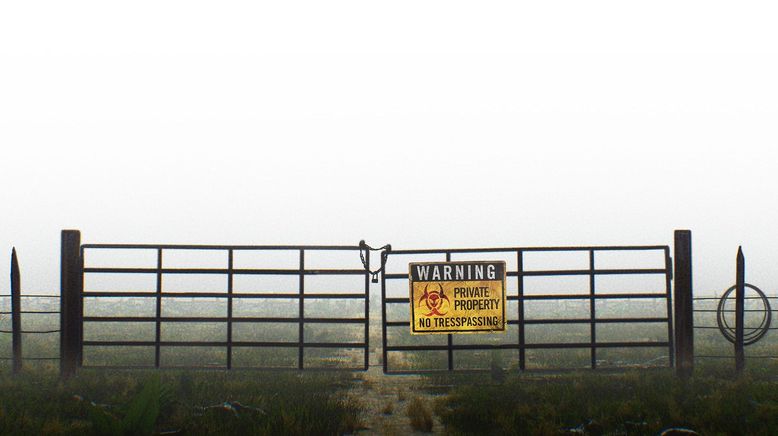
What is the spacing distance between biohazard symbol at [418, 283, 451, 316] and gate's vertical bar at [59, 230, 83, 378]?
6.76 meters

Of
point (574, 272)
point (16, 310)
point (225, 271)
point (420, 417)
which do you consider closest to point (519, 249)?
point (574, 272)

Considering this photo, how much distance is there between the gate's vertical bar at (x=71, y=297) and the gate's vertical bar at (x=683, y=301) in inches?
462

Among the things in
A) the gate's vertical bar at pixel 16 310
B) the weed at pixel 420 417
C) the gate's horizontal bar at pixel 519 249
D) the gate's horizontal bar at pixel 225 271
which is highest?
the gate's horizontal bar at pixel 519 249

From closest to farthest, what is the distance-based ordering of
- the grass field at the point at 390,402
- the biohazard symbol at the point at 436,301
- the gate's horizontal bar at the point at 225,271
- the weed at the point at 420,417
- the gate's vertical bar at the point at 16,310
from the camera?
the grass field at the point at 390,402 < the weed at the point at 420,417 < the gate's horizontal bar at the point at 225,271 < the biohazard symbol at the point at 436,301 < the gate's vertical bar at the point at 16,310

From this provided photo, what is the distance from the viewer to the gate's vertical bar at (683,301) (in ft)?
38.8

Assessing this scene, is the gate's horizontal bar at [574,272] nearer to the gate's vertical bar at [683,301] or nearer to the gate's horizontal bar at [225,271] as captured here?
the gate's vertical bar at [683,301]

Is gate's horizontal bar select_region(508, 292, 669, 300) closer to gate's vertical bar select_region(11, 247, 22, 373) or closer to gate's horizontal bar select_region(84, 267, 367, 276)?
gate's horizontal bar select_region(84, 267, 367, 276)

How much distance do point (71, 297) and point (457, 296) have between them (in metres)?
7.61

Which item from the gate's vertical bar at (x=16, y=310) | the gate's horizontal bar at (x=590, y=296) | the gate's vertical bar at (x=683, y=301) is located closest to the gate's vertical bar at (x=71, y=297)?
the gate's vertical bar at (x=16, y=310)

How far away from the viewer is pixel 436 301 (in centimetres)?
1194

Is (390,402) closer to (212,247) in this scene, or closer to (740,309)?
(212,247)

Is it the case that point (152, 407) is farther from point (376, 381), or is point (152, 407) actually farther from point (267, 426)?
point (376, 381)

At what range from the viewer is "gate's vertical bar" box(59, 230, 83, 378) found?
39.0 feet

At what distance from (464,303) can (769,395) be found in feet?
17.0
